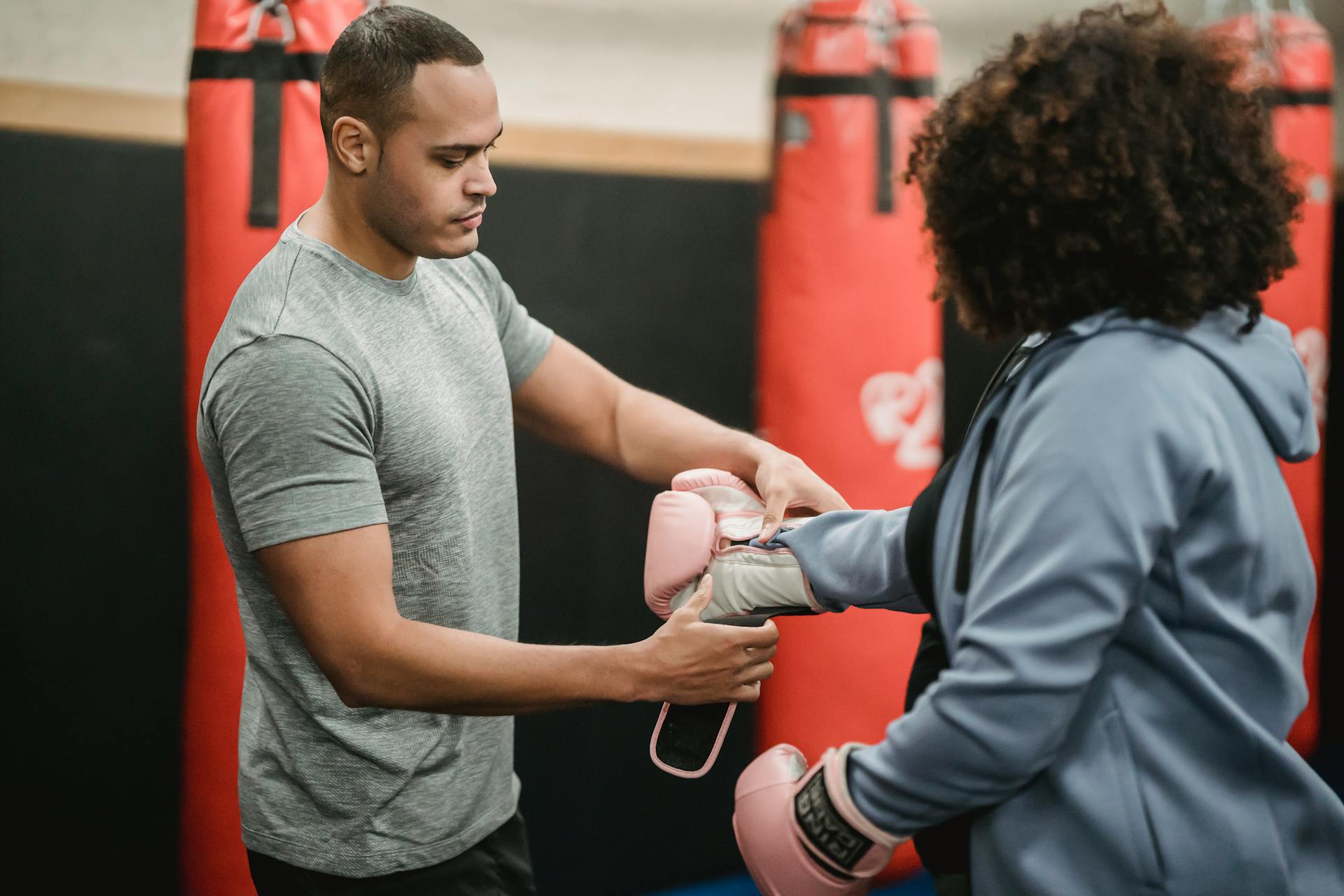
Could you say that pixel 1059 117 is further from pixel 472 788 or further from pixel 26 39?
pixel 26 39

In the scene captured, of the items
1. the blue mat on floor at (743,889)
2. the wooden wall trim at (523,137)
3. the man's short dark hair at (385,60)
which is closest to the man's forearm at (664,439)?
the man's short dark hair at (385,60)

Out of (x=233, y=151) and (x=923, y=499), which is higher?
(x=233, y=151)

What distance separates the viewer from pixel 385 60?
127cm

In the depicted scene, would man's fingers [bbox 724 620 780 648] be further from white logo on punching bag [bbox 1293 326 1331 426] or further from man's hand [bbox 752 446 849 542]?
white logo on punching bag [bbox 1293 326 1331 426]

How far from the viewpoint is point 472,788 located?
56.3 inches

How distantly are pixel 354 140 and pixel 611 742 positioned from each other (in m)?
1.72

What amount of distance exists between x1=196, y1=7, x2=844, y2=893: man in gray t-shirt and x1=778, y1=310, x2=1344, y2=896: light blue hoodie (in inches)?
14.6

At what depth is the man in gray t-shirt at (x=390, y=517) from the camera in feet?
3.86

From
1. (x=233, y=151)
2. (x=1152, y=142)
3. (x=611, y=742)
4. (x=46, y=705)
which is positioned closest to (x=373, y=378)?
(x=233, y=151)

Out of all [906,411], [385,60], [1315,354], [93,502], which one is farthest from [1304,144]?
[93,502]

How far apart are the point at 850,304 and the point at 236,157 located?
1.16 m

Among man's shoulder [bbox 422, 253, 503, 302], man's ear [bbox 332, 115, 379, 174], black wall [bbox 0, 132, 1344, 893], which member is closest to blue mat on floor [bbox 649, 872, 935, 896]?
black wall [bbox 0, 132, 1344, 893]

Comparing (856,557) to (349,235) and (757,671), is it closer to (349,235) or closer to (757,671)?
(757,671)

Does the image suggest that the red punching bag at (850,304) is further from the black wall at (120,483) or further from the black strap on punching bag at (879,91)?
the black wall at (120,483)
